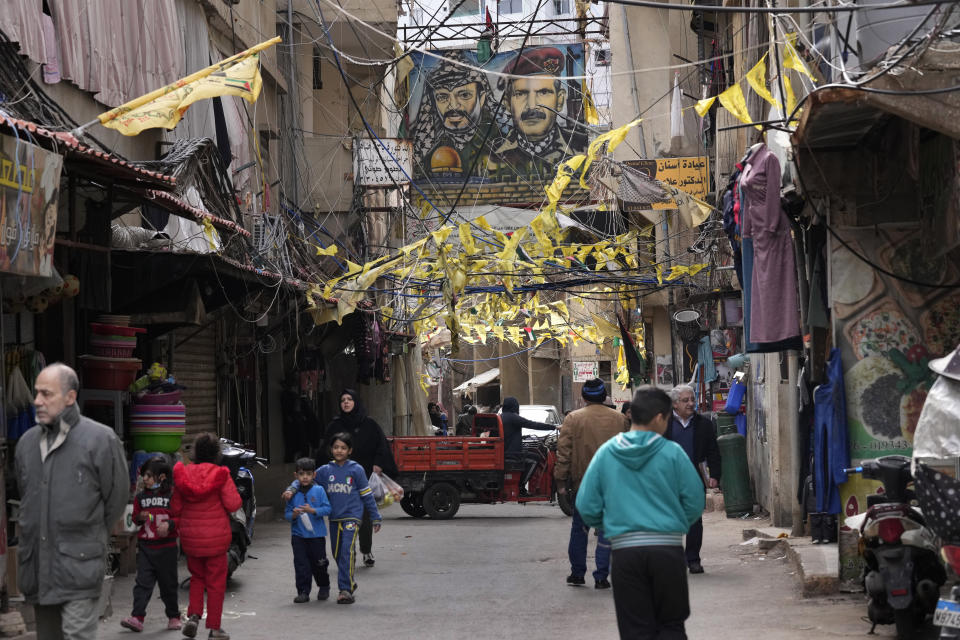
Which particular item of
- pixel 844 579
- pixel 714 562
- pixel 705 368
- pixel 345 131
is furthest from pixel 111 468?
pixel 345 131

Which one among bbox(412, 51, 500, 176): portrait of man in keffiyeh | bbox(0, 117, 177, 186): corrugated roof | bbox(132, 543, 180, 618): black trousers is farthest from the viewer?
bbox(412, 51, 500, 176): portrait of man in keffiyeh

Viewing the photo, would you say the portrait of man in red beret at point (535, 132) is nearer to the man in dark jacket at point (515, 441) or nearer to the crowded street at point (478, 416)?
the crowded street at point (478, 416)

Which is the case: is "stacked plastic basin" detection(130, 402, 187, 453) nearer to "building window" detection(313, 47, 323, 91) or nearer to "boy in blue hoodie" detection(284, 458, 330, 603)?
"boy in blue hoodie" detection(284, 458, 330, 603)

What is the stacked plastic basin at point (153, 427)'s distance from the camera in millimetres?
11969

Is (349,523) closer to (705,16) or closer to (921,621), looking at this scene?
(921,621)

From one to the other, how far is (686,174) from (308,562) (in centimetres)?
1235

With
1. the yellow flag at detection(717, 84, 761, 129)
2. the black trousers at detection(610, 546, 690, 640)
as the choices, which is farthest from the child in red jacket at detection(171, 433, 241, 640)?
the yellow flag at detection(717, 84, 761, 129)

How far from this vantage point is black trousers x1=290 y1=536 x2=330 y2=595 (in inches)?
402

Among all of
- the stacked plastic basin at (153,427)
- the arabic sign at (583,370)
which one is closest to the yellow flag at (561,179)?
the stacked plastic basin at (153,427)

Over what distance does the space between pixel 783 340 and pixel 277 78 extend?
14.0 meters

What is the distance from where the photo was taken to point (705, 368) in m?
23.9

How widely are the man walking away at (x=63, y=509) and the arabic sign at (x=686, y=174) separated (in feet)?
50.2

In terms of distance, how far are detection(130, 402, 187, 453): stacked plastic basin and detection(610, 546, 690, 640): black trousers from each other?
7265mm

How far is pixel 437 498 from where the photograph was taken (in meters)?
19.5
